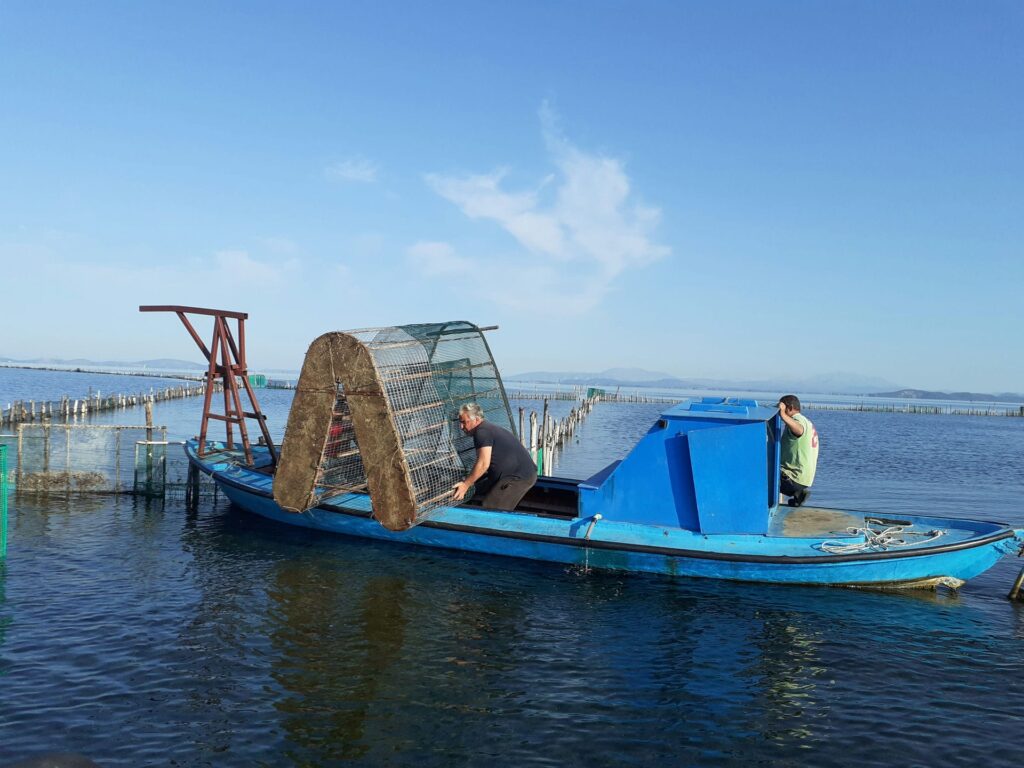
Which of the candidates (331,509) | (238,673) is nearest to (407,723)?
(238,673)

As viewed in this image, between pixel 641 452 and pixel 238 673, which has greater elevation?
pixel 641 452

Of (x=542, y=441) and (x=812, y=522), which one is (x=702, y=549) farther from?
(x=542, y=441)

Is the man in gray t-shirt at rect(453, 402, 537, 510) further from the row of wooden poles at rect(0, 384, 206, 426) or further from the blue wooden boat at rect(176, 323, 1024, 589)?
the row of wooden poles at rect(0, 384, 206, 426)

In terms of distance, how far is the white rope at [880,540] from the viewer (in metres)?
10.8

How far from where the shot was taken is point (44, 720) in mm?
6570

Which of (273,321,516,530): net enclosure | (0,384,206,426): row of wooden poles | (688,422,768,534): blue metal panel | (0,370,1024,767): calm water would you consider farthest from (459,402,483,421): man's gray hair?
(0,384,206,426): row of wooden poles

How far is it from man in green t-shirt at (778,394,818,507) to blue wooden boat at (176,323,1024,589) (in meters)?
0.33

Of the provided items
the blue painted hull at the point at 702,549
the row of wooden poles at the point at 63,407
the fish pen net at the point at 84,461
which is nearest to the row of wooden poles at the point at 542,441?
the blue painted hull at the point at 702,549

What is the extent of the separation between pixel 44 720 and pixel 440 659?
3969 mm

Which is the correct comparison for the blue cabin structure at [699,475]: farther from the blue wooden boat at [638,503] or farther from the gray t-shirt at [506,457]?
the gray t-shirt at [506,457]

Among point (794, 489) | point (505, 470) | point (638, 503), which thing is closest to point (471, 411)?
point (505, 470)

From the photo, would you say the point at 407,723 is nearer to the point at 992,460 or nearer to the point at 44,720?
the point at 44,720

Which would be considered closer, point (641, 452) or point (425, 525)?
point (641, 452)

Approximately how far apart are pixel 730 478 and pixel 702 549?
1.23 meters
